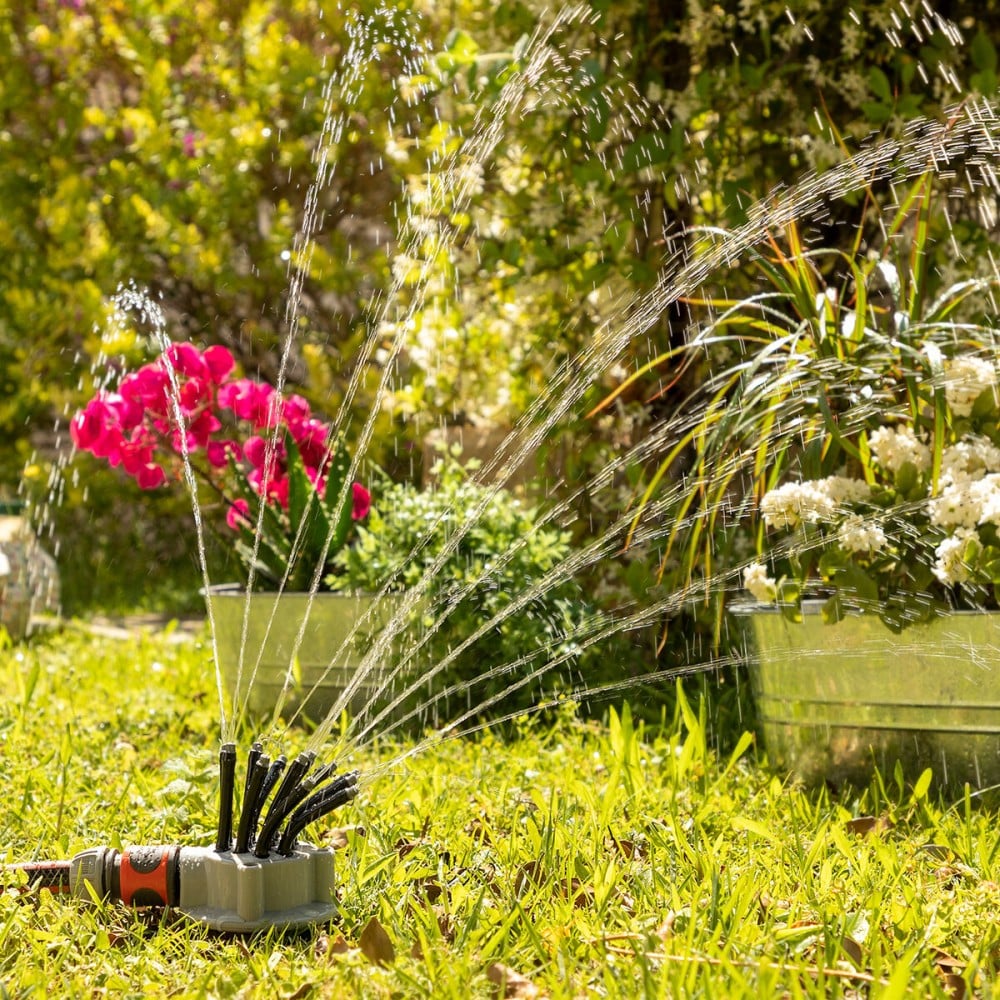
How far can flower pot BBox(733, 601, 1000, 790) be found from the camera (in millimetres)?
2045

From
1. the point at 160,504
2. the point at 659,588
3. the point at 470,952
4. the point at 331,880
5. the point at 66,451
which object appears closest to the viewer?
the point at 470,952

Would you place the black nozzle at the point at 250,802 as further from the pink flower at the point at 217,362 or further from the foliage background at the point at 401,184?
the pink flower at the point at 217,362

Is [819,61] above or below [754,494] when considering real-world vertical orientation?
above

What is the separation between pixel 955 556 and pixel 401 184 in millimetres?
3943

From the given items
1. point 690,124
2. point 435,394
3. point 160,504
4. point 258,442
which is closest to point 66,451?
point 160,504

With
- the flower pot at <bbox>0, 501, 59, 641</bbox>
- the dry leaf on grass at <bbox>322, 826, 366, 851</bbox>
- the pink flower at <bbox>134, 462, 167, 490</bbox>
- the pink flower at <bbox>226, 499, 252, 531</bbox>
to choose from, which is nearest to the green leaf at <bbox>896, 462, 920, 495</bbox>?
the dry leaf on grass at <bbox>322, 826, 366, 851</bbox>

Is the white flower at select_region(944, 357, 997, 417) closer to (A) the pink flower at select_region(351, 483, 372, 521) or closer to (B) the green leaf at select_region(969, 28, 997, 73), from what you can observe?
(B) the green leaf at select_region(969, 28, 997, 73)

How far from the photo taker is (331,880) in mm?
1612

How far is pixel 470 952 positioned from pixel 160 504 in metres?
4.91

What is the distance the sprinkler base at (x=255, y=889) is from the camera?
1.54 metres

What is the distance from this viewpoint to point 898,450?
2.19 meters

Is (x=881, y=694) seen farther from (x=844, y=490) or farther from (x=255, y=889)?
(x=255, y=889)

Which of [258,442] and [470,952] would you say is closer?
[470,952]

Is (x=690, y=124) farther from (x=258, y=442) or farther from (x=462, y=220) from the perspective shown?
(x=258, y=442)
